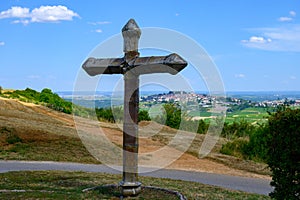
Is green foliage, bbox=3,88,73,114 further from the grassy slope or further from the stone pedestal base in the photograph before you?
the stone pedestal base

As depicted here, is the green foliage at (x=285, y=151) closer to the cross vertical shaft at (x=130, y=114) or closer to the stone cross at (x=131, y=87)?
the stone cross at (x=131, y=87)

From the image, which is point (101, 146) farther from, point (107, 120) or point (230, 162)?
point (107, 120)

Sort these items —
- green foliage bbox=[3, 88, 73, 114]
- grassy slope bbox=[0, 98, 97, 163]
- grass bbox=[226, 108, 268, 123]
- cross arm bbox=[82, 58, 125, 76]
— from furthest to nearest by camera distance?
green foliage bbox=[3, 88, 73, 114] → grassy slope bbox=[0, 98, 97, 163] → grass bbox=[226, 108, 268, 123] → cross arm bbox=[82, 58, 125, 76]

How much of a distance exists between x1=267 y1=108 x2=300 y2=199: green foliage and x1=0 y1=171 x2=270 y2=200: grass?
2227mm

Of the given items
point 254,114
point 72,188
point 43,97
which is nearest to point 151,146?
point 254,114

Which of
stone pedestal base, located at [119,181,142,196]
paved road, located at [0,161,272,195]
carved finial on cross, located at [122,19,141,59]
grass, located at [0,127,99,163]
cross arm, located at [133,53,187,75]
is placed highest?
carved finial on cross, located at [122,19,141,59]

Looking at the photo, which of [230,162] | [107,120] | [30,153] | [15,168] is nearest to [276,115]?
[15,168]

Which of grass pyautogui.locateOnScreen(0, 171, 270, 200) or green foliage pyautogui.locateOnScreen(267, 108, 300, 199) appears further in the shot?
grass pyautogui.locateOnScreen(0, 171, 270, 200)

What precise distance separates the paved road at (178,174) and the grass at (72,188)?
5.15 feet

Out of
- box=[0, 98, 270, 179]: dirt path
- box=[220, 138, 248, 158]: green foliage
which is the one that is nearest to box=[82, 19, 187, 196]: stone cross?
box=[0, 98, 270, 179]: dirt path

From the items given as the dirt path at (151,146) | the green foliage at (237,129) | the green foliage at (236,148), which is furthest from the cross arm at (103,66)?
the green foliage at (237,129)

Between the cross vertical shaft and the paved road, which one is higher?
the cross vertical shaft

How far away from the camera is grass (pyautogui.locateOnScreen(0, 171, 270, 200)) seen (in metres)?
8.69

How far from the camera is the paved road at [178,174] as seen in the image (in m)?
13.8
